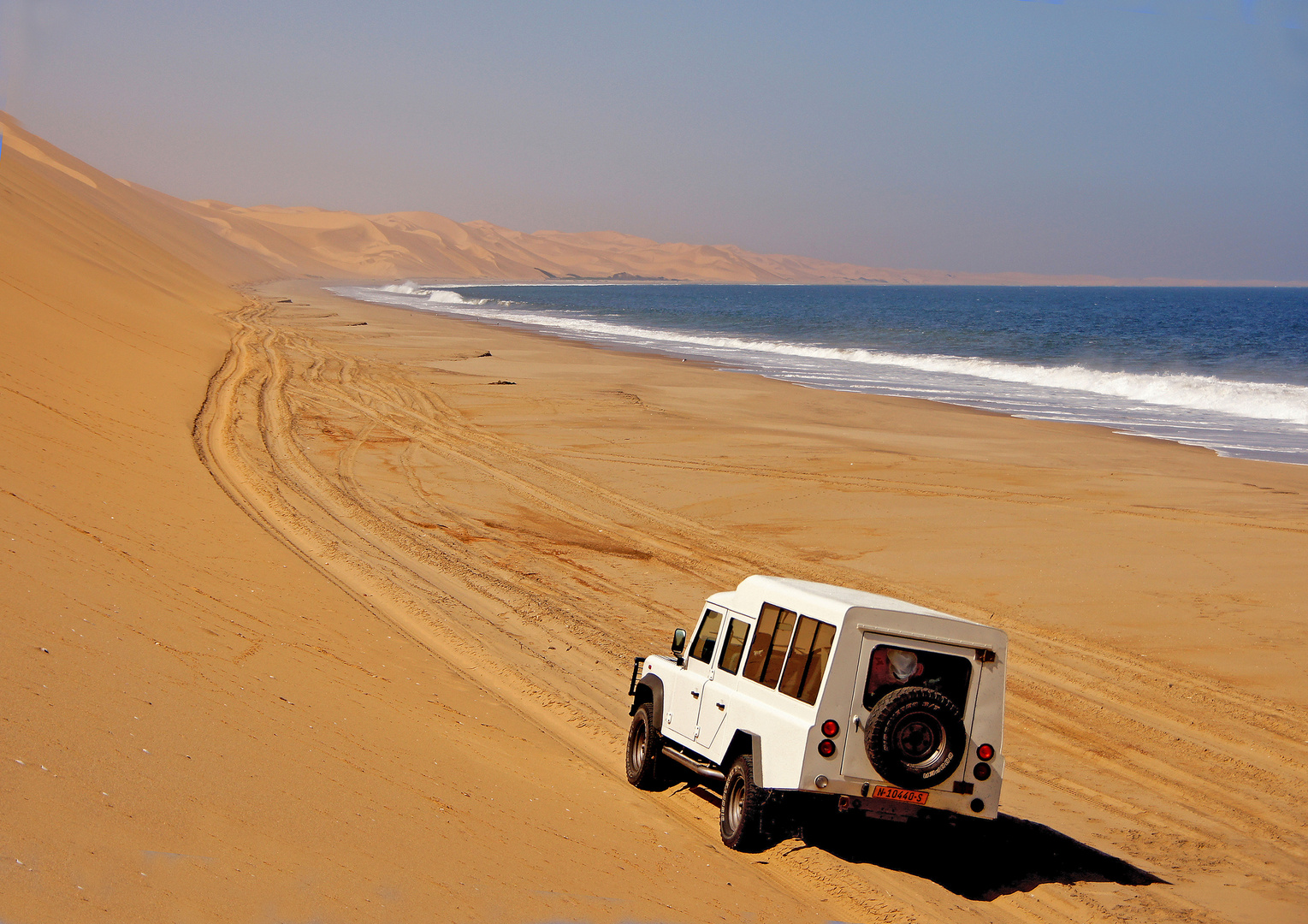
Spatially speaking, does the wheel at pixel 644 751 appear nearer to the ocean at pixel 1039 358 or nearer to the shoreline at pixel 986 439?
the shoreline at pixel 986 439

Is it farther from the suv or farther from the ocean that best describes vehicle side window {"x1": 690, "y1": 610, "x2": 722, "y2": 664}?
the ocean

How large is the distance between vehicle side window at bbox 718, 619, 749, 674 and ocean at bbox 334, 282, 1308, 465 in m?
20.3

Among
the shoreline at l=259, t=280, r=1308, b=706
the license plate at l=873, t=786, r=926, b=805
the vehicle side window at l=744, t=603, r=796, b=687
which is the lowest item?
the license plate at l=873, t=786, r=926, b=805

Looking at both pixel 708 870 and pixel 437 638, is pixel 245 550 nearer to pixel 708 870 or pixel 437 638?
pixel 437 638

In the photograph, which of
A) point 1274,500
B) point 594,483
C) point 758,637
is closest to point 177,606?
point 758,637

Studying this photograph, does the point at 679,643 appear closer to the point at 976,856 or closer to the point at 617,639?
the point at 976,856

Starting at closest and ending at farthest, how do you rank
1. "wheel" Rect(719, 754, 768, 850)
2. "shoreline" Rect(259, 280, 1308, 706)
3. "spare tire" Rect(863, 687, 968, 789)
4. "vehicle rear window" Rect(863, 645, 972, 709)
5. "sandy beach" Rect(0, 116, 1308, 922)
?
"sandy beach" Rect(0, 116, 1308, 922) → "spare tire" Rect(863, 687, 968, 789) → "vehicle rear window" Rect(863, 645, 972, 709) → "wheel" Rect(719, 754, 768, 850) → "shoreline" Rect(259, 280, 1308, 706)

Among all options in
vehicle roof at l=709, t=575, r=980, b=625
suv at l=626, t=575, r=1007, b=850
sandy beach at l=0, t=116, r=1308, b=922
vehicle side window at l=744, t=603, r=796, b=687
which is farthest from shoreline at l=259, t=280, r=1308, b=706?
vehicle side window at l=744, t=603, r=796, b=687

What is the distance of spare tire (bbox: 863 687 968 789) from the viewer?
578cm

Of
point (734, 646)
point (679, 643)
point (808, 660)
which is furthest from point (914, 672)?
point (679, 643)

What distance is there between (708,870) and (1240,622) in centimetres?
821

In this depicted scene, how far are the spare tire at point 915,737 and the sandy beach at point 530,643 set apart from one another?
73 cm

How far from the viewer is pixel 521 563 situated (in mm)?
13000

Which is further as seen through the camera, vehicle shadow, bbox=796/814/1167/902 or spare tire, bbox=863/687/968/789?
vehicle shadow, bbox=796/814/1167/902
